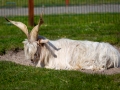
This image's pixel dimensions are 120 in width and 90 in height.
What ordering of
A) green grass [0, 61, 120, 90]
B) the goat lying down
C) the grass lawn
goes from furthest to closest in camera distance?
the goat lying down, the grass lawn, green grass [0, 61, 120, 90]

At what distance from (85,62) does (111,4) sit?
9.18 meters

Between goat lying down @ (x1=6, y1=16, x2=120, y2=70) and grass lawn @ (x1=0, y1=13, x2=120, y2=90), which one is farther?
goat lying down @ (x1=6, y1=16, x2=120, y2=70)

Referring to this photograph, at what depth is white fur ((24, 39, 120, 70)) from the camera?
1196 cm

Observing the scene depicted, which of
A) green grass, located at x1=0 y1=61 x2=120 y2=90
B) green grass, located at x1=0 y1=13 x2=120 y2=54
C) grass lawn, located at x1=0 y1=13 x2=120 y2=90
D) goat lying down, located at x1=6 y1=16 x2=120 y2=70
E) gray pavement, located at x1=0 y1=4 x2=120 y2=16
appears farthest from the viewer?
gray pavement, located at x1=0 y1=4 x2=120 y2=16

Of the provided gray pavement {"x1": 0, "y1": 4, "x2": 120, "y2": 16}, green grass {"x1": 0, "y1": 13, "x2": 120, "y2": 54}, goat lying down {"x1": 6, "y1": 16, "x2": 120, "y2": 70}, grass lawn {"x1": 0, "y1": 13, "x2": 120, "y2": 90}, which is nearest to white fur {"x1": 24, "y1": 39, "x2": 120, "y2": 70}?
goat lying down {"x1": 6, "y1": 16, "x2": 120, "y2": 70}

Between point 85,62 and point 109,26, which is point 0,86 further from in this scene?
point 109,26

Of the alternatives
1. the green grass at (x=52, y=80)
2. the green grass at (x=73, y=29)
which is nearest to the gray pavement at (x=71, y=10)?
the green grass at (x=73, y=29)

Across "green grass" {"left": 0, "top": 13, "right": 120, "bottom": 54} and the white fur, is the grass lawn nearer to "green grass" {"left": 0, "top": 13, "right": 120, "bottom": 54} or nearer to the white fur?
"green grass" {"left": 0, "top": 13, "right": 120, "bottom": 54}

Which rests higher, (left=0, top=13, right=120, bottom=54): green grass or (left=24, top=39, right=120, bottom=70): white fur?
(left=24, top=39, right=120, bottom=70): white fur

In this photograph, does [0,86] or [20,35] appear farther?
[20,35]

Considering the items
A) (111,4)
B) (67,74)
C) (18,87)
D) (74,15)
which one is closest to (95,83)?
(67,74)

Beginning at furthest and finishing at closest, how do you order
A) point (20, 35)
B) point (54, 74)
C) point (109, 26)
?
point (109, 26)
point (20, 35)
point (54, 74)

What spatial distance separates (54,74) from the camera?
10.2 m

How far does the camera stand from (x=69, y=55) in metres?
12.1
